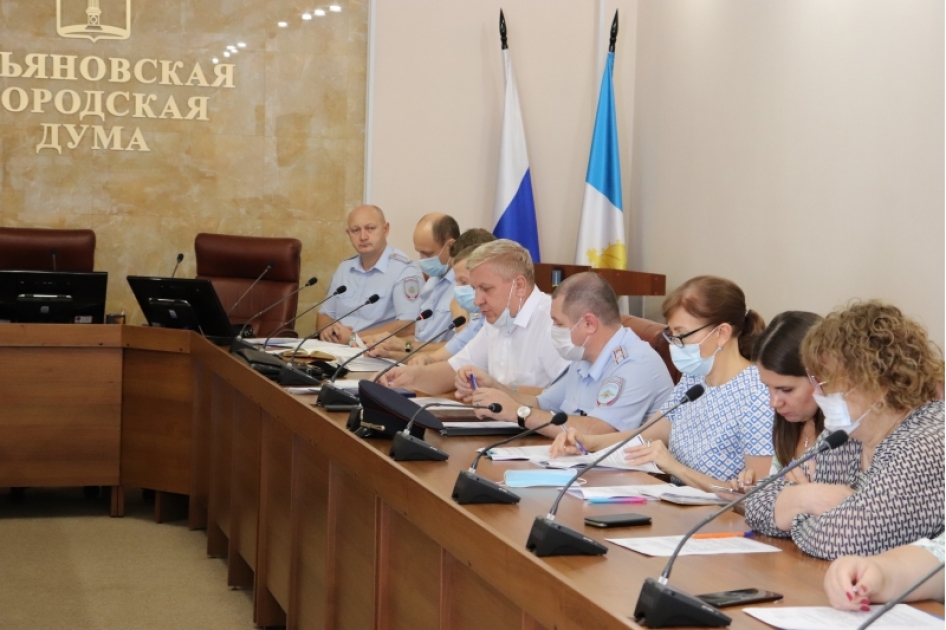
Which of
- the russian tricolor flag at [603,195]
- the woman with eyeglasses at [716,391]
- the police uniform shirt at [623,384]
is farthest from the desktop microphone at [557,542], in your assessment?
the russian tricolor flag at [603,195]

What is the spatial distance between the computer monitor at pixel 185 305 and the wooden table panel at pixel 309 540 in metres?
1.57

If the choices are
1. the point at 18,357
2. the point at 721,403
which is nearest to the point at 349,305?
the point at 18,357

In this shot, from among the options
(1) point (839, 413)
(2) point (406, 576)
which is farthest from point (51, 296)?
(1) point (839, 413)

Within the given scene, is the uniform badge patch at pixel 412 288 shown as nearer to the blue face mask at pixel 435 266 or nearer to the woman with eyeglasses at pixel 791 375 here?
the blue face mask at pixel 435 266

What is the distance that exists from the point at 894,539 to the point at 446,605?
2.80 feet

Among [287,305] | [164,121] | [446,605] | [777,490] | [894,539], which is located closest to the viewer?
[894,539]

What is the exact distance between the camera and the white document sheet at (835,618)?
1404mm

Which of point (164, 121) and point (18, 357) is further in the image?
point (164, 121)

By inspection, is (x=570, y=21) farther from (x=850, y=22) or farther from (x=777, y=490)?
(x=777, y=490)

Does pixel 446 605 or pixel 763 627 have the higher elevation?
pixel 763 627

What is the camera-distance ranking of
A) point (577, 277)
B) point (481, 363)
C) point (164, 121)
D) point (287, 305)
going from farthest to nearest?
point (164, 121)
point (287, 305)
point (481, 363)
point (577, 277)

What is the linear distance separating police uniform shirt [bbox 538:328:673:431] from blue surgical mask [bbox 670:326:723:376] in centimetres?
35

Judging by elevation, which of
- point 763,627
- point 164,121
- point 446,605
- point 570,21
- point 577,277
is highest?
point 570,21

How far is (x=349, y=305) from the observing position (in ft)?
20.3
